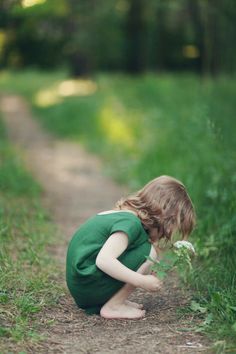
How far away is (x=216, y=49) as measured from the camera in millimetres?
20391

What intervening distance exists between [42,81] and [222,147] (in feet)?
53.4

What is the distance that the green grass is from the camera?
358cm

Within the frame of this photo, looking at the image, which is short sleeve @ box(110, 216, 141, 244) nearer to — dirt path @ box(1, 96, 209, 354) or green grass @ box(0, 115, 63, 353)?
dirt path @ box(1, 96, 209, 354)

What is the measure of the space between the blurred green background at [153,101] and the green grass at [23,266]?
604mm

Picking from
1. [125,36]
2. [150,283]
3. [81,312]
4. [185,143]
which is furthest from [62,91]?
[150,283]

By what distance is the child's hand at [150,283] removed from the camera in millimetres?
3752

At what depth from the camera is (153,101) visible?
12.5m

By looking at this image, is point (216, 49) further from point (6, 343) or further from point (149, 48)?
point (6, 343)

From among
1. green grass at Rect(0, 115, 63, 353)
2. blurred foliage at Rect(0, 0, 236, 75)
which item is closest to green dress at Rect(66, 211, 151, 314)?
green grass at Rect(0, 115, 63, 353)

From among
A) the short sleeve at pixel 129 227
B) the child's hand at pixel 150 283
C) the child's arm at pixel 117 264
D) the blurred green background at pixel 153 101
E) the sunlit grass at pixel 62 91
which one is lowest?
the sunlit grass at pixel 62 91

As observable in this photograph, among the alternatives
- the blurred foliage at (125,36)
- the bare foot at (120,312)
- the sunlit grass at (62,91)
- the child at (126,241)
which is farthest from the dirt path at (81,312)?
the sunlit grass at (62,91)

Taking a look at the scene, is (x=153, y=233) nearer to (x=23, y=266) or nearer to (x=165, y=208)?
(x=165, y=208)

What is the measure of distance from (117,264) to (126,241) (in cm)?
15

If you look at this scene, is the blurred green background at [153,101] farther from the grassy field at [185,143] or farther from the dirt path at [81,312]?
the dirt path at [81,312]
